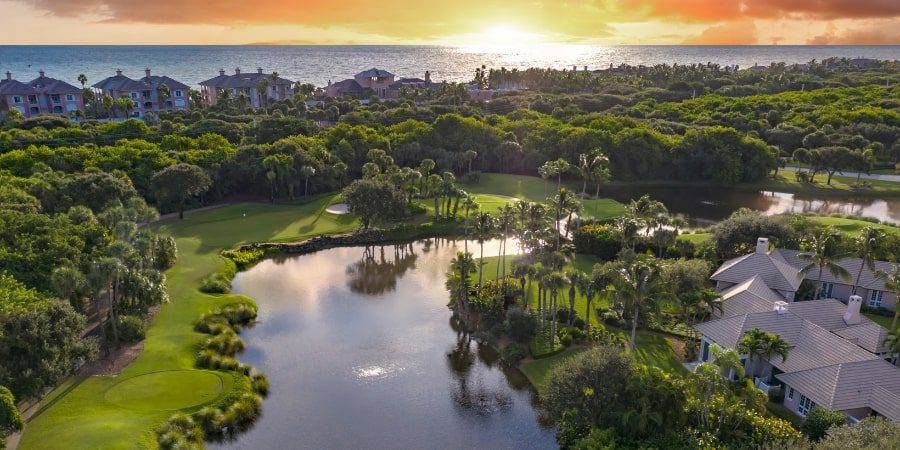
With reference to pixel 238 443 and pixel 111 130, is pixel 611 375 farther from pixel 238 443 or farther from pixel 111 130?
pixel 111 130

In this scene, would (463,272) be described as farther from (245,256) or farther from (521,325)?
(245,256)

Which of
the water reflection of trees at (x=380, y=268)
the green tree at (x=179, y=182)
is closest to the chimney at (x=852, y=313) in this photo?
the water reflection of trees at (x=380, y=268)

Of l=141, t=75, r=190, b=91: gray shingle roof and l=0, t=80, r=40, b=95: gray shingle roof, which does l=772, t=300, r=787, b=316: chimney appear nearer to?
l=141, t=75, r=190, b=91: gray shingle roof

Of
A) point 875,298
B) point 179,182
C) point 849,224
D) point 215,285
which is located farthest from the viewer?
point 179,182

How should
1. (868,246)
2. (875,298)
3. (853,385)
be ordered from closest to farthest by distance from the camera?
(853,385)
(868,246)
(875,298)

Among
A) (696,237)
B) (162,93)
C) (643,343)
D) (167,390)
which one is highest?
(162,93)

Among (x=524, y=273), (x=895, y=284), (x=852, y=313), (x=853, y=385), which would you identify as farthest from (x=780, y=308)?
(x=524, y=273)

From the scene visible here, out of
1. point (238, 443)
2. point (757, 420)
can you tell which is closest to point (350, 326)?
point (238, 443)
